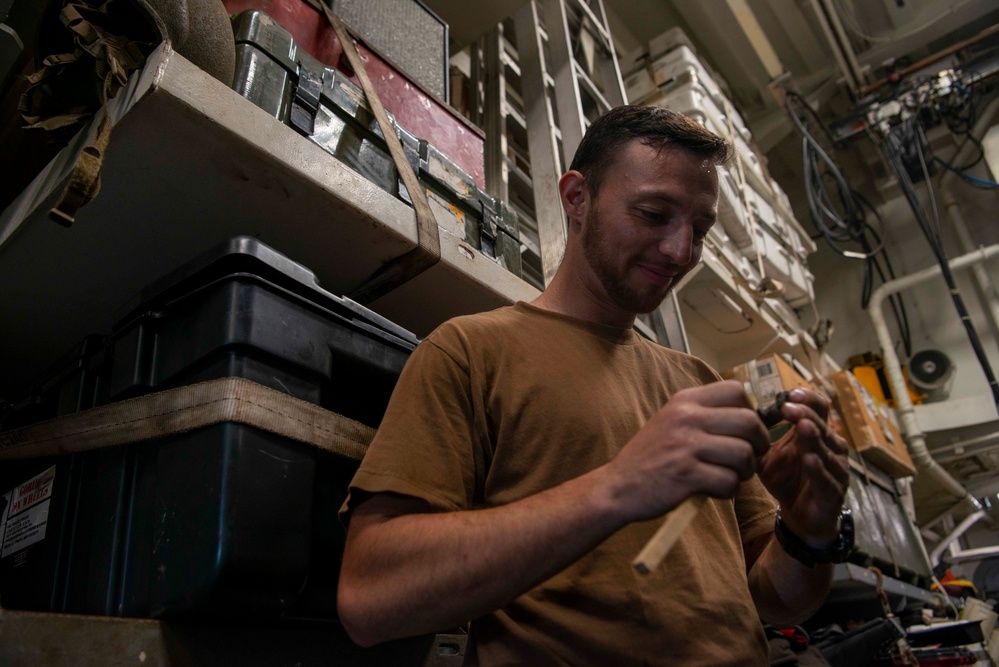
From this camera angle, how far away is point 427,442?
0.75 m

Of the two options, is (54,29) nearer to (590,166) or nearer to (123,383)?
(123,383)

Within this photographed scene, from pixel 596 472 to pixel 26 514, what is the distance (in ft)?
2.89

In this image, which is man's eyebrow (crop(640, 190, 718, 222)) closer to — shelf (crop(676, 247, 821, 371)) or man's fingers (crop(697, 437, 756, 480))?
man's fingers (crop(697, 437, 756, 480))

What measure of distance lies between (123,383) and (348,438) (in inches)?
11.9

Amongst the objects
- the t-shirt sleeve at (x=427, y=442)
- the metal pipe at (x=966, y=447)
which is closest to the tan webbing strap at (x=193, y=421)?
the t-shirt sleeve at (x=427, y=442)

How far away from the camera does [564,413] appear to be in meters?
0.86

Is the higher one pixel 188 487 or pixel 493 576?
pixel 188 487

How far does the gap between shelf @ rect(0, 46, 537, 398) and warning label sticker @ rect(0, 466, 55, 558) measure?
0.98 feet

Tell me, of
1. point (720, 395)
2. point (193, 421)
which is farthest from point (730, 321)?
point (193, 421)

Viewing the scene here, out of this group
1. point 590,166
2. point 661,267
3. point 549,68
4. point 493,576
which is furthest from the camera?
point 549,68

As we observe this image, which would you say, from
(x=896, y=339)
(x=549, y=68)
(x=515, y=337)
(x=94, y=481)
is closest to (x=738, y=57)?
(x=896, y=339)

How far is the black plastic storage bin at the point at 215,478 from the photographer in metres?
0.74

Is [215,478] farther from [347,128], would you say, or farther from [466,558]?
[347,128]

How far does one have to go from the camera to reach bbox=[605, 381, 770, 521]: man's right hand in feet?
1.94
